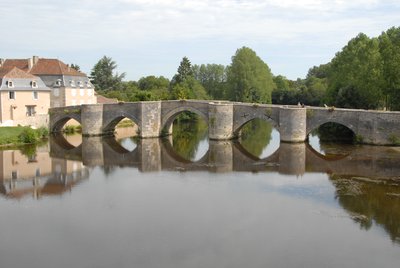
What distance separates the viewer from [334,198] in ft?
58.9

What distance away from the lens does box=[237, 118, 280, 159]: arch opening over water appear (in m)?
29.5

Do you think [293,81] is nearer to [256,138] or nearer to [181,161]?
[256,138]

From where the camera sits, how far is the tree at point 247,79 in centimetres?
5603

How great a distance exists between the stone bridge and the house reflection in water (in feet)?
26.1

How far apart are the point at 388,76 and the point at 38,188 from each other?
77.3 feet

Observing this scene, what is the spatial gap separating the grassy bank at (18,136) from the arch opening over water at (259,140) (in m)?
15.0

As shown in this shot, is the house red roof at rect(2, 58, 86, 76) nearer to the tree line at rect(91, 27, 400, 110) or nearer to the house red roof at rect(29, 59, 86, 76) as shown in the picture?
the house red roof at rect(29, 59, 86, 76)

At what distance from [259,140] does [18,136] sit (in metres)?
17.6

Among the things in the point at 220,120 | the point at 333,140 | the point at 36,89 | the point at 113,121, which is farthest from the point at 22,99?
the point at 333,140

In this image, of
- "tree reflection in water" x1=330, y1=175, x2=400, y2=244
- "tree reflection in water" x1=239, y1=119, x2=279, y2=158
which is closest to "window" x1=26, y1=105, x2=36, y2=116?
"tree reflection in water" x1=239, y1=119, x2=279, y2=158

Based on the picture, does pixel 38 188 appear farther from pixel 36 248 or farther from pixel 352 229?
pixel 352 229

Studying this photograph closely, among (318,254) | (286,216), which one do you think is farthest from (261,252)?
(286,216)

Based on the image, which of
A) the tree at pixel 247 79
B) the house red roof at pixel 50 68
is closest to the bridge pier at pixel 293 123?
the house red roof at pixel 50 68

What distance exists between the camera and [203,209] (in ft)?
55.0
